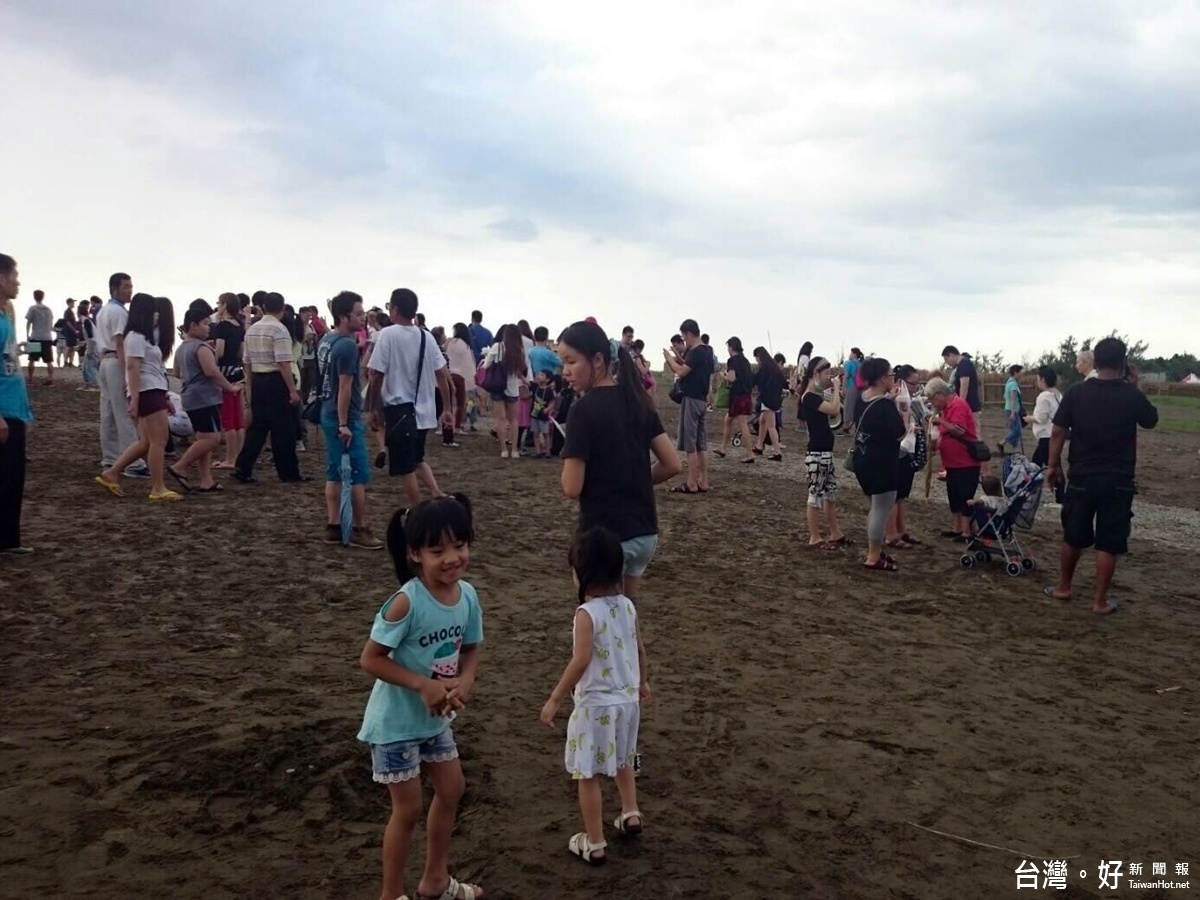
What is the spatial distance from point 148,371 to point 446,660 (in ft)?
23.7

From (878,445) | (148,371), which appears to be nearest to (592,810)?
(878,445)

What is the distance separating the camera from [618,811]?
4191 millimetres

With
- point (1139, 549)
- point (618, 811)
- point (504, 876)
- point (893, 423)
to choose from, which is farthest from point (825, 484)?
point (504, 876)

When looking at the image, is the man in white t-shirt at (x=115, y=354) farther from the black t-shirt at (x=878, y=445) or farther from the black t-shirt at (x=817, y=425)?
the black t-shirt at (x=878, y=445)

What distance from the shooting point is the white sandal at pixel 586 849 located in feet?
12.0

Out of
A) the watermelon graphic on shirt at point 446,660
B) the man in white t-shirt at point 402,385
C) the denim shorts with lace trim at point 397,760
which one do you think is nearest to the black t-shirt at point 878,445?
the man in white t-shirt at point 402,385

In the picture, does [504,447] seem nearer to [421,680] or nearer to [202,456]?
[202,456]

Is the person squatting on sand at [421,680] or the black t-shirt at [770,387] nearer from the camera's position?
the person squatting on sand at [421,680]

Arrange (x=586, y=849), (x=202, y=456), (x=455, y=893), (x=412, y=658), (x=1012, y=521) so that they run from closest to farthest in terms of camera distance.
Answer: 1. (x=412, y=658)
2. (x=455, y=893)
3. (x=586, y=849)
4. (x=1012, y=521)
5. (x=202, y=456)

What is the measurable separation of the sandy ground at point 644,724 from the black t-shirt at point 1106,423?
1.19 metres

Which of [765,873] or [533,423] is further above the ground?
[533,423]

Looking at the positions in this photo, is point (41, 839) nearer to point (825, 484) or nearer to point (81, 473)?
point (825, 484)

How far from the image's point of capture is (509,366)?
1480 cm

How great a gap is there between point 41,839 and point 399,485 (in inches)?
341
